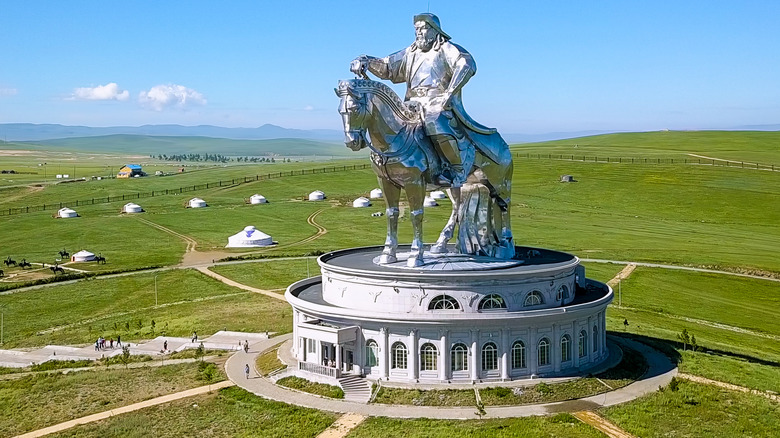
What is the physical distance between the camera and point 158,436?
33.7 metres

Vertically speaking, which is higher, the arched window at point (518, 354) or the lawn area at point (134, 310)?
the arched window at point (518, 354)

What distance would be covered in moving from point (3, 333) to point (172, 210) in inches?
2468

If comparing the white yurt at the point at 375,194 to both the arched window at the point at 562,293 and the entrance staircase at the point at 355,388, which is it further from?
the entrance staircase at the point at 355,388

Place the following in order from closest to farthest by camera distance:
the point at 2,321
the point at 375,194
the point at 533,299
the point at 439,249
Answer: the point at 533,299 < the point at 439,249 < the point at 2,321 < the point at 375,194

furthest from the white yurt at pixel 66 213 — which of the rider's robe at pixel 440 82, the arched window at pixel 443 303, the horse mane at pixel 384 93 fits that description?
the arched window at pixel 443 303

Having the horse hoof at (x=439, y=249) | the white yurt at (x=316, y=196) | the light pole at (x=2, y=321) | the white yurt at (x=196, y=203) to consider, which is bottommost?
the light pole at (x=2, y=321)

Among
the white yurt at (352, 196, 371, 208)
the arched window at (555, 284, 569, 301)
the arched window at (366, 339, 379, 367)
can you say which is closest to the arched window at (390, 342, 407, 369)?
the arched window at (366, 339, 379, 367)

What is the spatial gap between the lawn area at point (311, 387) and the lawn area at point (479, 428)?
4.01 m

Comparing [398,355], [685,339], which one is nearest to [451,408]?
[398,355]

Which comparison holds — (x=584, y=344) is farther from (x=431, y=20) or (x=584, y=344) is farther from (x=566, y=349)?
(x=431, y=20)

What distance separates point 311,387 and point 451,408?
784 cm

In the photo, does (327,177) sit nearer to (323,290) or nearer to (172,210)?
(172,210)

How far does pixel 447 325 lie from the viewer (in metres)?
38.4

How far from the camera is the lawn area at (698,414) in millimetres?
33406
